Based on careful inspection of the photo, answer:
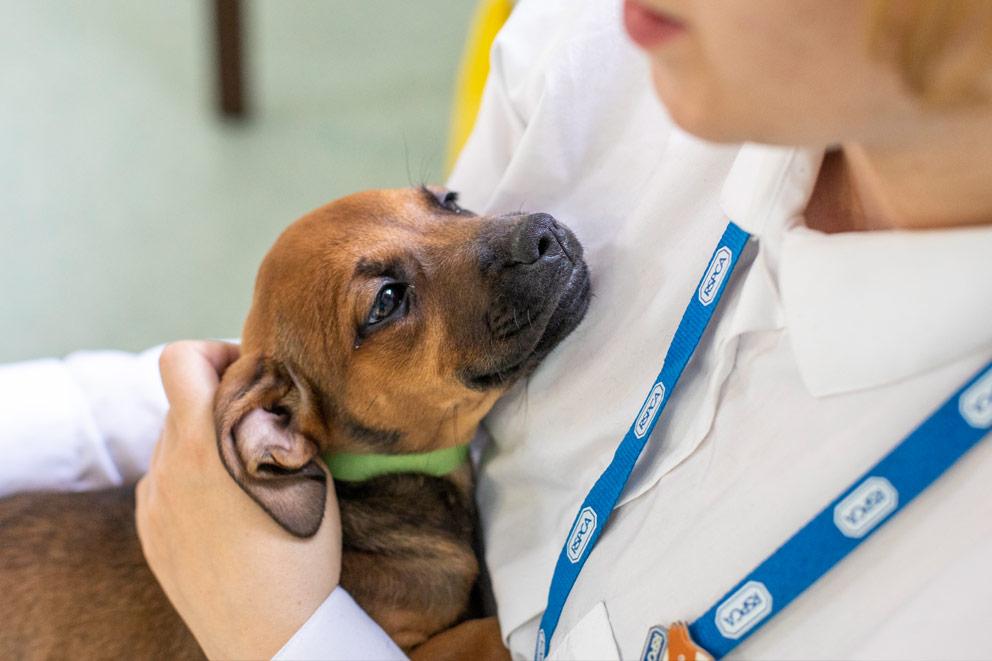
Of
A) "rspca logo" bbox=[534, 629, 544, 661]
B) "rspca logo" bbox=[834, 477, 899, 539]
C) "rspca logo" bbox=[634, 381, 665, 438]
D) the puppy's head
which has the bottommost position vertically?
"rspca logo" bbox=[534, 629, 544, 661]

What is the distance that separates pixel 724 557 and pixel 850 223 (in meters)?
0.37

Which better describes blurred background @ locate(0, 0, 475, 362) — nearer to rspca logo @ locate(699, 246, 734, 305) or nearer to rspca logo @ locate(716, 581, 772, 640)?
rspca logo @ locate(699, 246, 734, 305)

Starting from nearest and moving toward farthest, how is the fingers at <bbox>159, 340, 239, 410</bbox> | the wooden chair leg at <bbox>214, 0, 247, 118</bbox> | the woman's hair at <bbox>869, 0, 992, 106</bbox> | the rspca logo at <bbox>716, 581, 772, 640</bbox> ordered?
the woman's hair at <bbox>869, 0, 992, 106</bbox> < the rspca logo at <bbox>716, 581, 772, 640</bbox> < the fingers at <bbox>159, 340, 239, 410</bbox> < the wooden chair leg at <bbox>214, 0, 247, 118</bbox>

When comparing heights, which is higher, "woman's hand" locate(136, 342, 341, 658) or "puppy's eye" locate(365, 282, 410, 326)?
"puppy's eye" locate(365, 282, 410, 326)

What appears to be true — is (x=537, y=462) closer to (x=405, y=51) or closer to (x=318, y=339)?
(x=318, y=339)

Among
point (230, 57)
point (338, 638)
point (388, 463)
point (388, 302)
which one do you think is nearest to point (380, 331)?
point (388, 302)

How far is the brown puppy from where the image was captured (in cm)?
153

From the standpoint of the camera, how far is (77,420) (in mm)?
1660

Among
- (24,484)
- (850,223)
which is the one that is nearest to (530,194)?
(850,223)

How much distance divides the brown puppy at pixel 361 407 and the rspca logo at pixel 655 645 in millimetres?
531

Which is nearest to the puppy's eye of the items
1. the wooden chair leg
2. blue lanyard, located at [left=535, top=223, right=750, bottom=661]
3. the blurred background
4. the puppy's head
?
the puppy's head

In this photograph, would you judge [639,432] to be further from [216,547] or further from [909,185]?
[216,547]

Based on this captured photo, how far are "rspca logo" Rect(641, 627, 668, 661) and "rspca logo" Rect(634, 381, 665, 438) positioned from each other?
211 millimetres

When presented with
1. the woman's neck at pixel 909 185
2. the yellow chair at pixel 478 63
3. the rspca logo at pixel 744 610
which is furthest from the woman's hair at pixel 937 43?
the yellow chair at pixel 478 63
